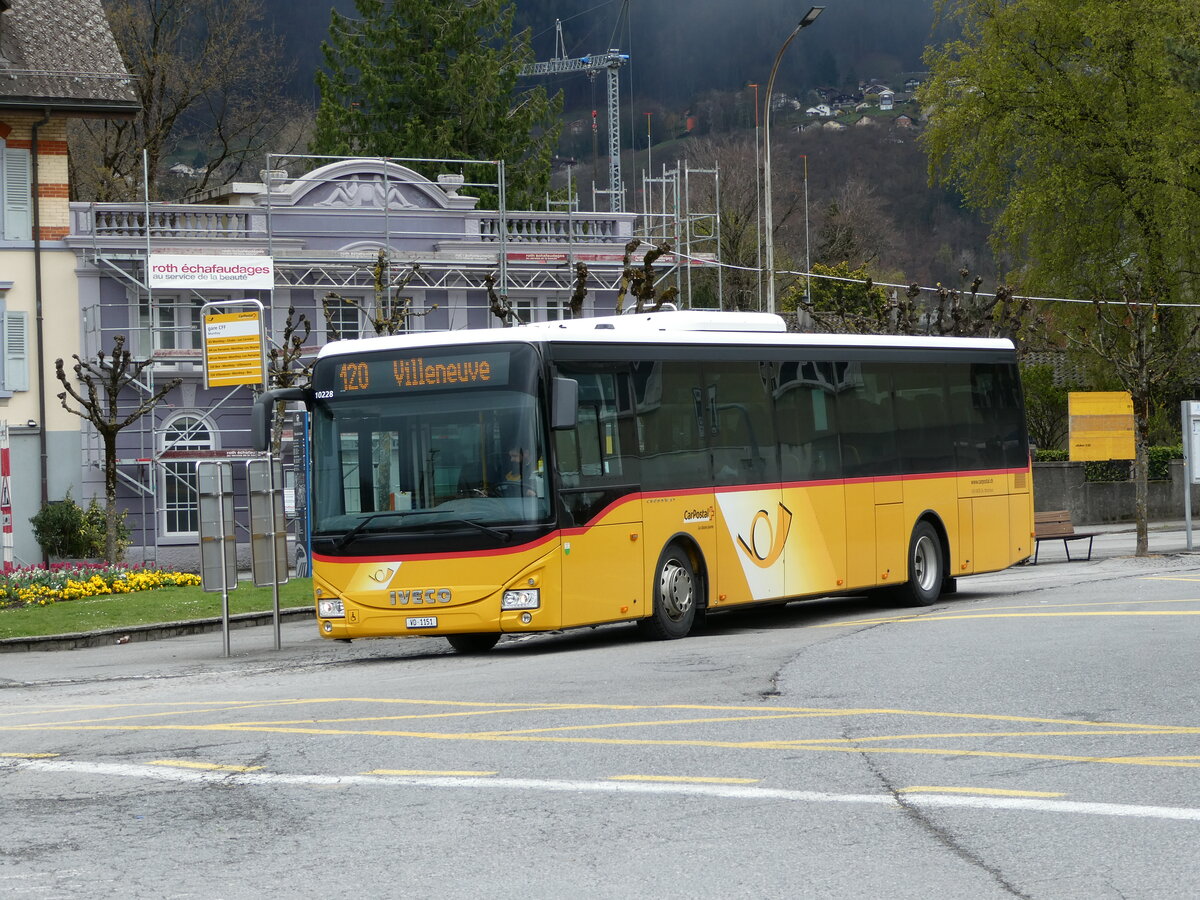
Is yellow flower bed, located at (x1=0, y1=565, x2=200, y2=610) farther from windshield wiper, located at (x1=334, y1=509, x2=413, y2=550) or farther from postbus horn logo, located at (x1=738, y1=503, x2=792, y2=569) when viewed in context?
postbus horn logo, located at (x1=738, y1=503, x2=792, y2=569)

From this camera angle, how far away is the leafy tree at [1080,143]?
43.0 m

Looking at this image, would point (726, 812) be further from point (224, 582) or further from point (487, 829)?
point (224, 582)

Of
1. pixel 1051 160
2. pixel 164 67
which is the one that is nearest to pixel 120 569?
pixel 1051 160

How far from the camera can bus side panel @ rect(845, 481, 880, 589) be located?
1981cm

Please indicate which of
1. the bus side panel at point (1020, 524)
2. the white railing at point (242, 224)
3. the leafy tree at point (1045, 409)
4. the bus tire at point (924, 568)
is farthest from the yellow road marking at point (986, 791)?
the leafy tree at point (1045, 409)

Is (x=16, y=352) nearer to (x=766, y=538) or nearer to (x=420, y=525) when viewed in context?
(x=766, y=538)

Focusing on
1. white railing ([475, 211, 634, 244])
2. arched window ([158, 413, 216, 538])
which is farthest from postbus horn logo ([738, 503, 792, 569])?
white railing ([475, 211, 634, 244])

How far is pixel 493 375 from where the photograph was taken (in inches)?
627

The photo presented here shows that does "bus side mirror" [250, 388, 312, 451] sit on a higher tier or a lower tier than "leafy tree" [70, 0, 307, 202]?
lower

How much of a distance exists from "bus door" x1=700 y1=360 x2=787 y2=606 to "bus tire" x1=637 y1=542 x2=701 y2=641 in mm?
375

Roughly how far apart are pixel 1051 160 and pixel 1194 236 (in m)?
4.40

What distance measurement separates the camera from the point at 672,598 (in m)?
17.2

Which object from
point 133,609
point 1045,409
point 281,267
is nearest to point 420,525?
point 133,609

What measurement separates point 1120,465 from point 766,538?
2772 centimetres
